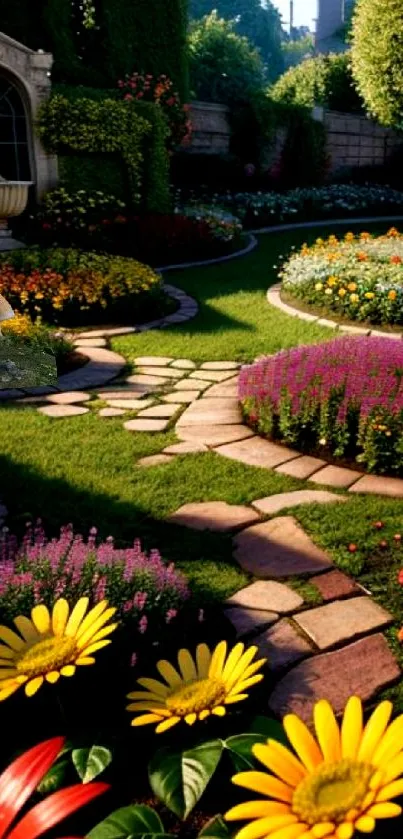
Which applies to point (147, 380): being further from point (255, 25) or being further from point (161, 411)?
point (255, 25)

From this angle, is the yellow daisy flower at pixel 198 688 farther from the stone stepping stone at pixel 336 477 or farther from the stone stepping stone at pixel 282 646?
the stone stepping stone at pixel 336 477

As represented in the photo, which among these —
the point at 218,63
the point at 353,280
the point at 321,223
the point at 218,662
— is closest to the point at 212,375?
the point at 353,280

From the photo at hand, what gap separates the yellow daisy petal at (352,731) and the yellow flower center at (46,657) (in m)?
0.77

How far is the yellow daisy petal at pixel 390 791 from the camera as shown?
1438mm

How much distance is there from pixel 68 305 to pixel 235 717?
692 centimetres

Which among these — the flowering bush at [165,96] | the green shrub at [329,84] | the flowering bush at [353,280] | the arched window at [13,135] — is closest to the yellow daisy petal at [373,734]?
the flowering bush at [353,280]

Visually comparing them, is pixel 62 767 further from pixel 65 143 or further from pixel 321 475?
pixel 65 143

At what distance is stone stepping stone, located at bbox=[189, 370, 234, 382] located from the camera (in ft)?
21.9

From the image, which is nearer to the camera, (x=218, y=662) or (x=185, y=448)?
(x=218, y=662)

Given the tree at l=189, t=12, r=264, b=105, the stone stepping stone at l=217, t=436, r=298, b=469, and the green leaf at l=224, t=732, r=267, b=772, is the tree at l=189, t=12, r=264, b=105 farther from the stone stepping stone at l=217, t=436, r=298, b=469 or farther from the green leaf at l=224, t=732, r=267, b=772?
the green leaf at l=224, t=732, r=267, b=772

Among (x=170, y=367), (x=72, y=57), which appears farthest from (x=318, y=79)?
(x=170, y=367)

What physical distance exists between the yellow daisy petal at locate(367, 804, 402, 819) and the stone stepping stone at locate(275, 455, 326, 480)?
3.20 m

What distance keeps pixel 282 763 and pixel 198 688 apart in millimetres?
546

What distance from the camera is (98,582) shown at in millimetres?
2865
